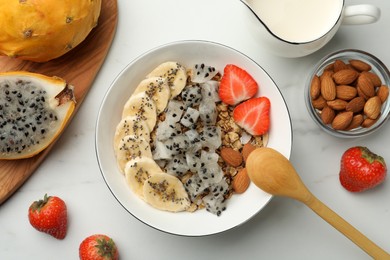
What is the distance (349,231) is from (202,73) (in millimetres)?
461

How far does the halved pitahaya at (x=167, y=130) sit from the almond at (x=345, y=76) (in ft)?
1.19

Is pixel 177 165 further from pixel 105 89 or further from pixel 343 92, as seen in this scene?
pixel 343 92

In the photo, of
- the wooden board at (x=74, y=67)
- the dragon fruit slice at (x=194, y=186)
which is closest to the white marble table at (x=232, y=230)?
the wooden board at (x=74, y=67)

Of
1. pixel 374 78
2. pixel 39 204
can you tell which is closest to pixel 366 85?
pixel 374 78

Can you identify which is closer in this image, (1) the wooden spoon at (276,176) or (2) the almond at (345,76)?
(1) the wooden spoon at (276,176)

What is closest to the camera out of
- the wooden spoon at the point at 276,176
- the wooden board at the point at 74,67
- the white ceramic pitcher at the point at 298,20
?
the wooden spoon at the point at 276,176

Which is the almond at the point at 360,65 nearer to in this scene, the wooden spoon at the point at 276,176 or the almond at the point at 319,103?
the almond at the point at 319,103

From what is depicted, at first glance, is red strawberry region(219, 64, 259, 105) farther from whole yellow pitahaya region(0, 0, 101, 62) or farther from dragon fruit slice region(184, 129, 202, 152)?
whole yellow pitahaya region(0, 0, 101, 62)

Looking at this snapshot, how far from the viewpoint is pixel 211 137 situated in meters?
1.32

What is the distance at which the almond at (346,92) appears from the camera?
1.32 meters

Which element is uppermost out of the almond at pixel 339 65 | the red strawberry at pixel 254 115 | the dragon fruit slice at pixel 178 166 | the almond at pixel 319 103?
the almond at pixel 339 65

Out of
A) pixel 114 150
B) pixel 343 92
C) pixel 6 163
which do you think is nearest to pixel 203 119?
pixel 114 150

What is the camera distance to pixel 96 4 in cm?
130

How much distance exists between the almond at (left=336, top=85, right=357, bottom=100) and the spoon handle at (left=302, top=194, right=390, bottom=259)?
25cm
